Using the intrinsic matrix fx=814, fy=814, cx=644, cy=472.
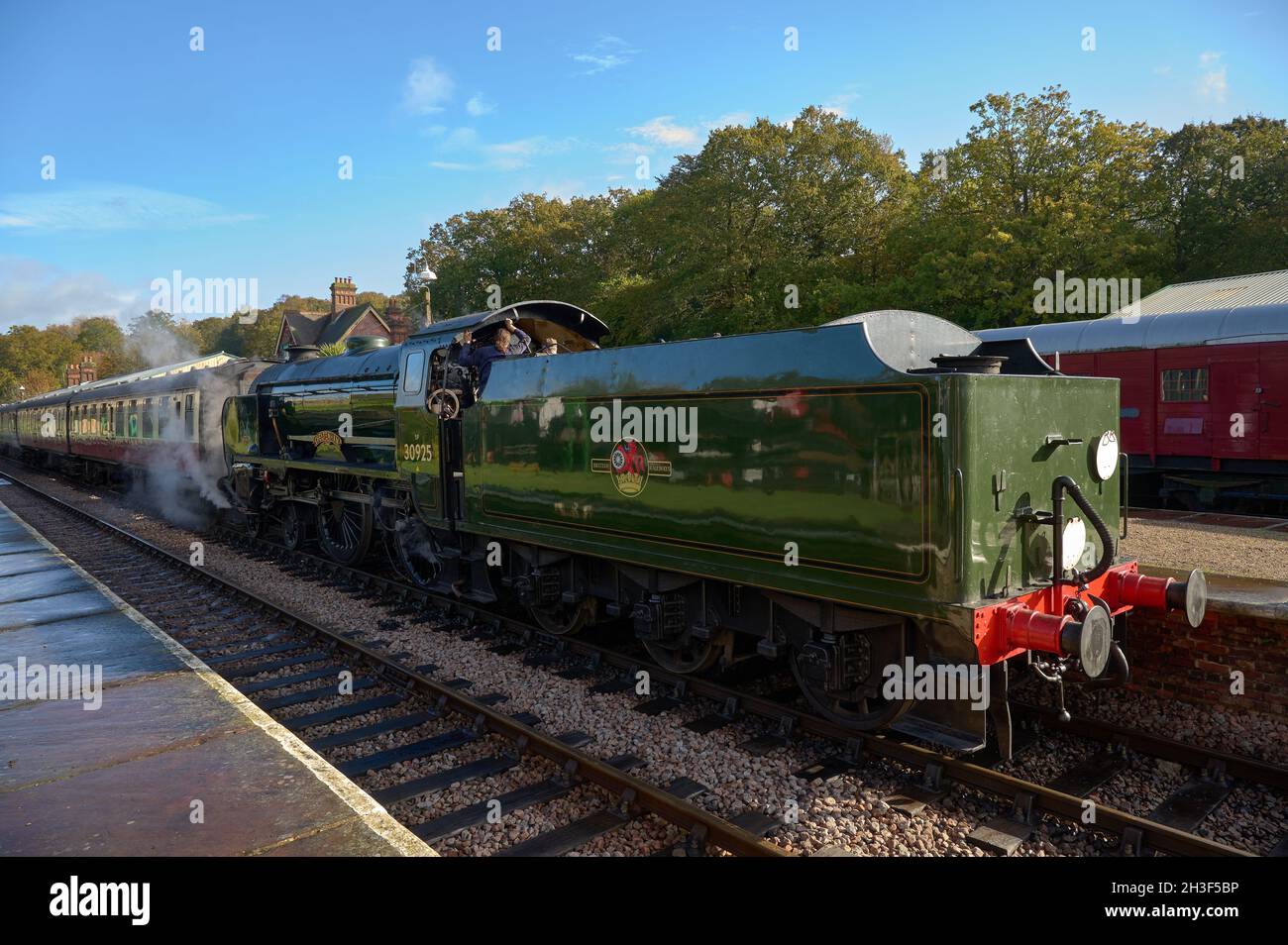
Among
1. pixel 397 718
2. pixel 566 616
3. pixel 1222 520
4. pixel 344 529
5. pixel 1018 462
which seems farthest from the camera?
pixel 344 529

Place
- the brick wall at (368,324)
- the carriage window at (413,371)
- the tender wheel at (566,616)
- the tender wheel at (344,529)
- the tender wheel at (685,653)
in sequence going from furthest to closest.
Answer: the brick wall at (368,324) → the tender wheel at (344,529) → the carriage window at (413,371) → the tender wheel at (566,616) → the tender wheel at (685,653)

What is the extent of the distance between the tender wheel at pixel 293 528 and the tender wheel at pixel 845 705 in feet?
Result: 32.2

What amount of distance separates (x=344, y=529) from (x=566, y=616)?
5014 millimetres

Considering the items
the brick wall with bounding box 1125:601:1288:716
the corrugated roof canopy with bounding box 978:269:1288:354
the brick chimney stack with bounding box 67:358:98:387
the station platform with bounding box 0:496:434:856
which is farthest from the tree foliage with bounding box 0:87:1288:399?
the brick chimney stack with bounding box 67:358:98:387

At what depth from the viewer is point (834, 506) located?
5.09m

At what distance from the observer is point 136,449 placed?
71.9 feet

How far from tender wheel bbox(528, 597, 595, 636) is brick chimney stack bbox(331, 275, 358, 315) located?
206 ft

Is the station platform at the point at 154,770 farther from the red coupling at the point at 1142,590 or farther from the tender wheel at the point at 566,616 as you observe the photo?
the red coupling at the point at 1142,590

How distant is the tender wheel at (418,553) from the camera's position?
9898 millimetres

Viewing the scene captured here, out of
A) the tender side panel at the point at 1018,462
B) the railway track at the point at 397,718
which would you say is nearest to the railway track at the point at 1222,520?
the tender side panel at the point at 1018,462

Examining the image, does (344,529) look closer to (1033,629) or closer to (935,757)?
(935,757)

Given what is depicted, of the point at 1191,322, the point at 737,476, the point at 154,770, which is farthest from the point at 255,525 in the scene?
the point at 1191,322

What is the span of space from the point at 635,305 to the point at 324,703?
28.0 metres
